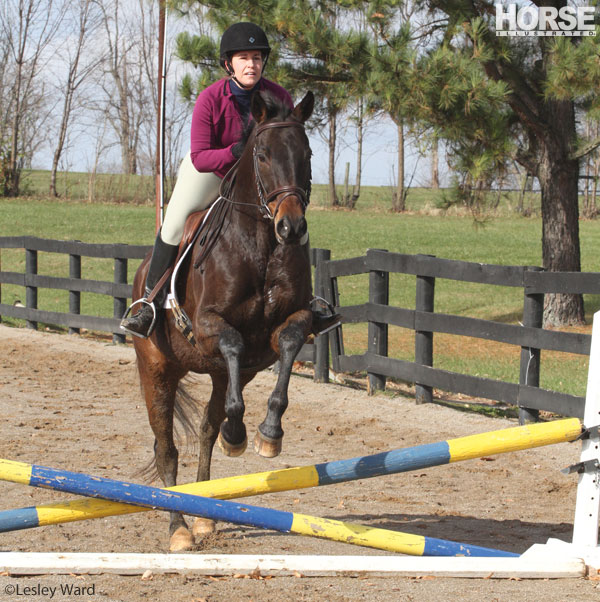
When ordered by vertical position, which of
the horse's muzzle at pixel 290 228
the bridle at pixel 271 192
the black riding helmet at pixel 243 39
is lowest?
the horse's muzzle at pixel 290 228

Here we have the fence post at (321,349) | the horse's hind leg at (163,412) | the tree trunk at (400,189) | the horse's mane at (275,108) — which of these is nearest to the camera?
the horse's mane at (275,108)

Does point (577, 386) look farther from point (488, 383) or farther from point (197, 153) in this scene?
point (197, 153)

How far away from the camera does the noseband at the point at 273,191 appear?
3.99 meters

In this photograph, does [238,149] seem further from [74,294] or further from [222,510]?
[74,294]

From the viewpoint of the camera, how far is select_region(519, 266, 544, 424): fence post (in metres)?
7.52

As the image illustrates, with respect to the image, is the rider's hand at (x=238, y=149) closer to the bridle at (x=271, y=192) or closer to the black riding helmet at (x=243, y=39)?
the bridle at (x=271, y=192)

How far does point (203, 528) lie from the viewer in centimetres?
498

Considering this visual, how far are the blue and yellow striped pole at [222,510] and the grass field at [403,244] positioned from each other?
5.67m

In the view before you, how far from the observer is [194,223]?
4938 millimetres

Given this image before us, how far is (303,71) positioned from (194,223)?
7281 mm

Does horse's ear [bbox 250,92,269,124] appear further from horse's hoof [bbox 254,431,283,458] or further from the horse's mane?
horse's hoof [bbox 254,431,283,458]

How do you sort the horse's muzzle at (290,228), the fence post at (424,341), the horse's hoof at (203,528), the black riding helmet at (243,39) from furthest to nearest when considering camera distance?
the fence post at (424,341)
the horse's hoof at (203,528)
the black riding helmet at (243,39)
the horse's muzzle at (290,228)

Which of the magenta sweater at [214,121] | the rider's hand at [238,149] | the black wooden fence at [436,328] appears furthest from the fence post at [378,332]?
the rider's hand at [238,149]

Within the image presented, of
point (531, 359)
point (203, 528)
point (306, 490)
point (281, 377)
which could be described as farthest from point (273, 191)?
point (531, 359)
